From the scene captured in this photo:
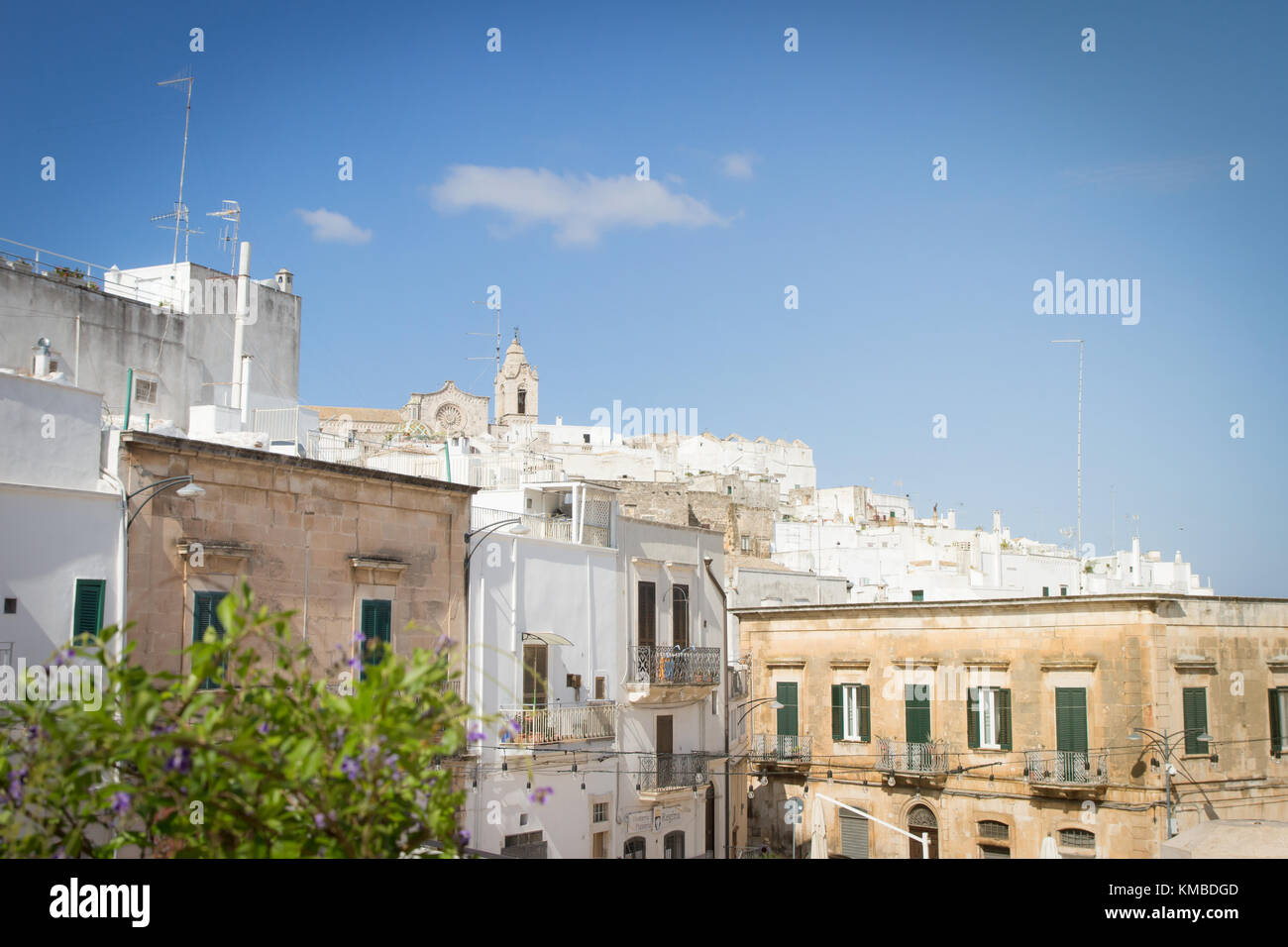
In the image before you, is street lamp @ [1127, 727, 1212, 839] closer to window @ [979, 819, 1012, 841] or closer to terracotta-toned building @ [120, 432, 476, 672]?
window @ [979, 819, 1012, 841]

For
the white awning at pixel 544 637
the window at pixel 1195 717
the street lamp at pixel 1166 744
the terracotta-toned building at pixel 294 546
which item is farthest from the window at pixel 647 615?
the window at pixel 1195 717

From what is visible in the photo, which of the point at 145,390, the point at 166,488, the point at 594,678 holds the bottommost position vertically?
the point at 594,678

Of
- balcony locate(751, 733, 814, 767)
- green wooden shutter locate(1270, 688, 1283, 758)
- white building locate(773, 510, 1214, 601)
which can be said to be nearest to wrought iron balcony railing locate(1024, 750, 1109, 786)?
green wooden shutter locate(1270, 688, 1283, 758)

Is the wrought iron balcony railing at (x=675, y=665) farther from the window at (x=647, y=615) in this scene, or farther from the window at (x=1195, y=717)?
the window at (x=1195, y=717)

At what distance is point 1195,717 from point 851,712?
819cm

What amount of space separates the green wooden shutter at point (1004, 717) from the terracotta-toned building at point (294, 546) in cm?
1326

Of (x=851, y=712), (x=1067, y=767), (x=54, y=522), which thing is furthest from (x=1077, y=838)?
(x=54, y=522)

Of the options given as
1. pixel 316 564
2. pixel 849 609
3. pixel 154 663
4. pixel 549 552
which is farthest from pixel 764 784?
pixel 154 663

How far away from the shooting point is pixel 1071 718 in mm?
26859

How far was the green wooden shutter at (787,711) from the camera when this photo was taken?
105ft

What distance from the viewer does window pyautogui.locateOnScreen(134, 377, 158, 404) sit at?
23922mm

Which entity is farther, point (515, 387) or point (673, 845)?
point (515, 387)

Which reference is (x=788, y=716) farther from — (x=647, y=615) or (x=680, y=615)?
(x=647, y=615)
